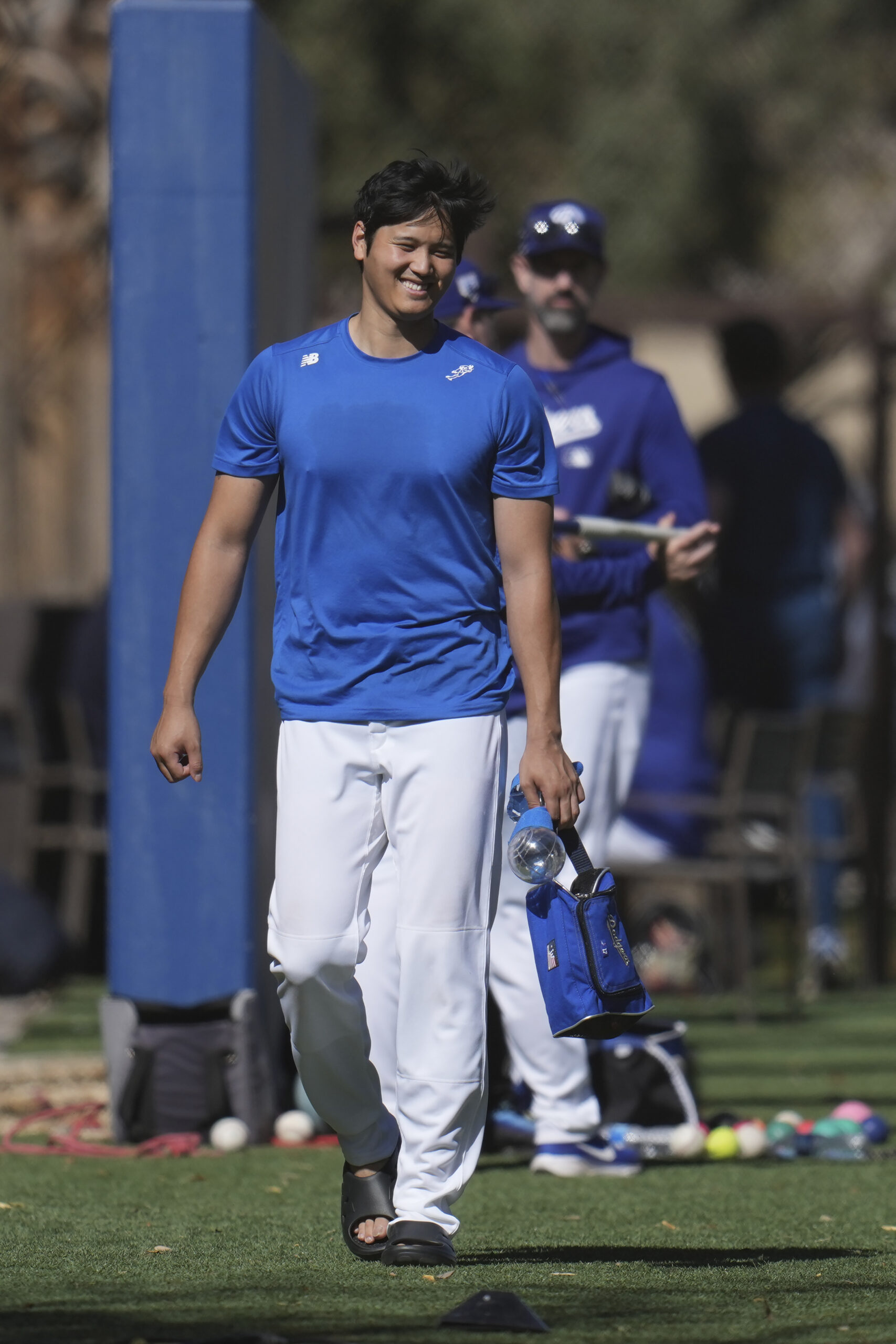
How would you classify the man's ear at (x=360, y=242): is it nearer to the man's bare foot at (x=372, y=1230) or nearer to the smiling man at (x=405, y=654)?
the smiling man at (x=405, y=654)

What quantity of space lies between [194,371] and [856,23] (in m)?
12.5

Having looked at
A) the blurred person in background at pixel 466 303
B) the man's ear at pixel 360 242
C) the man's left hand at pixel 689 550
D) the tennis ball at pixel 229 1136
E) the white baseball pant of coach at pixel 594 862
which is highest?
the blurred person in background at pixel 466 303

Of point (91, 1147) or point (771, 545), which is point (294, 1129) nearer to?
point (91, 1147)

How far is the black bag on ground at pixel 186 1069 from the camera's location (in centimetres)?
561

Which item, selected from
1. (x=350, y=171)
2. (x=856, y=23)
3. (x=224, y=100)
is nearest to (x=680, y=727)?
(x=224, y=100)

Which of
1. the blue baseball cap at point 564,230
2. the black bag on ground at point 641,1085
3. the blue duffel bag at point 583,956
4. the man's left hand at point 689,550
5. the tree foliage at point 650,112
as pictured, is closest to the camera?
the blue duffel bag at point 583,956

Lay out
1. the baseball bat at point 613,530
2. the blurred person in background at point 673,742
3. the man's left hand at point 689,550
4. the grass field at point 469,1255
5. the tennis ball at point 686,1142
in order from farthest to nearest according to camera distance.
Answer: the blurred person in background at point 673,742 < the tennis ball at point 686,1142 < the man's left hand at point 689,550 < the baseball bat at point 613,530 < the grass field at point 469,1255

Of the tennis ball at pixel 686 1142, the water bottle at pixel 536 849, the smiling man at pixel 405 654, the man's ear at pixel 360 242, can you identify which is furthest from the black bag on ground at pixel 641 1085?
the man's ear at pixel 360 242

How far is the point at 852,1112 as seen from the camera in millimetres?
5793

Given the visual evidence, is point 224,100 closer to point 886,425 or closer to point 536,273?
point 536,273

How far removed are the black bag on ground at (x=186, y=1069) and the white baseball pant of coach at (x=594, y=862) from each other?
70cm

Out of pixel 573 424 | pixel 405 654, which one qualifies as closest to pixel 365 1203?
pixel 405 654

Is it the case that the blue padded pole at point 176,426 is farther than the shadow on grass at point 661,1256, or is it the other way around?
the blue padded pole at point 176,426

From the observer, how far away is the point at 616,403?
18.1ft
